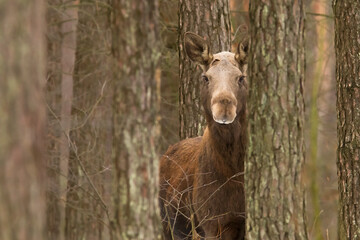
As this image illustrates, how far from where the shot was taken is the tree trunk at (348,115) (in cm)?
793

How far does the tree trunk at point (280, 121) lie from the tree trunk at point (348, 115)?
2.00m

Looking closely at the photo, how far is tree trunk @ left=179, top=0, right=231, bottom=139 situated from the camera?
33.5ft

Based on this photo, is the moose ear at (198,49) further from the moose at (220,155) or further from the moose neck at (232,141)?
the moose neck at (232,141)

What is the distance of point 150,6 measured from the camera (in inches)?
194

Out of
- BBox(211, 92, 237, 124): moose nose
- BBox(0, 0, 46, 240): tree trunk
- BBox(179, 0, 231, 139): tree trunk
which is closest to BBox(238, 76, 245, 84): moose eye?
BBox(211, 92, 237, 124): moose nose

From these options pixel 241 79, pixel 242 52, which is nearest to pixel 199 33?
pixel 242 52

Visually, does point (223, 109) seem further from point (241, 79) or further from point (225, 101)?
point (241, 79)

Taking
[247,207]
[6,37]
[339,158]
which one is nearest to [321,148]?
[339,158]

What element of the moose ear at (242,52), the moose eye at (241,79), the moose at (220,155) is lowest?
the moose at (220,155)

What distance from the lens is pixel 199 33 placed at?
10234 mm

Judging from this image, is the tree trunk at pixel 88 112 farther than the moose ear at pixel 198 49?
Yes

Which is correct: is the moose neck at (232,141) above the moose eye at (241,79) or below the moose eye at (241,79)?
below

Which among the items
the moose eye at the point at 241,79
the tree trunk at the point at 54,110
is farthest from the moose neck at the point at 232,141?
the tree trunk at the point at 54,110

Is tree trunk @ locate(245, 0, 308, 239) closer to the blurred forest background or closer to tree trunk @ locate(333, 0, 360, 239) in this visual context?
tree trunk @ locate(333, 0, 360, 239)
